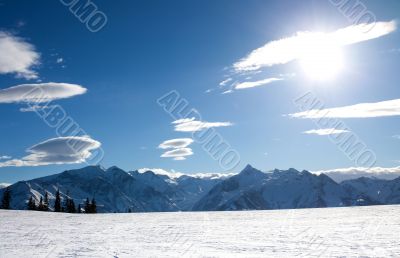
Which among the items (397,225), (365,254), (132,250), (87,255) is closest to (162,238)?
(132,250)

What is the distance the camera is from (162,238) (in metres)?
21.0

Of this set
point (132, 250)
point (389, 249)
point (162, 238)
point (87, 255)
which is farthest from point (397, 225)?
point (87, 255)

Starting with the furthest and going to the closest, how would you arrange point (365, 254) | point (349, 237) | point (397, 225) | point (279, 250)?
point (397, 225) → point (349, 237) → point (279, 250) → point (365, 254)

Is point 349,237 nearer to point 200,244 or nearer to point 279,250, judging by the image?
point 279,250

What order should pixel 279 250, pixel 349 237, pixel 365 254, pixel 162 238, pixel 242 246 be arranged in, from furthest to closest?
pixel 162 238 → pixel 349 237 → pixel 242 246 → pixel 279 250 → pixel 365 254

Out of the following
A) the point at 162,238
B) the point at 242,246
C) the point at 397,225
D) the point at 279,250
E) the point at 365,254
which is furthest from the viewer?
the point at 397,225

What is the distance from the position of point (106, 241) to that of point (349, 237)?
1136cm

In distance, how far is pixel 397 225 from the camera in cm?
2367

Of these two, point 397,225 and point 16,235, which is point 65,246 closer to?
point 16,235

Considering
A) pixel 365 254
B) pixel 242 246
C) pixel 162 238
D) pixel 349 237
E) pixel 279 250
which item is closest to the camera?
pixel 365 254

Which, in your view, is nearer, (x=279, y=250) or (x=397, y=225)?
(x=279, y=250)

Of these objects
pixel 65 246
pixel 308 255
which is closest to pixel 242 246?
pixel 308 255

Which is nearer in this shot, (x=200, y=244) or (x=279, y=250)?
(x=279, y=250)

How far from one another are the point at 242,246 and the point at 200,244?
1933mm
